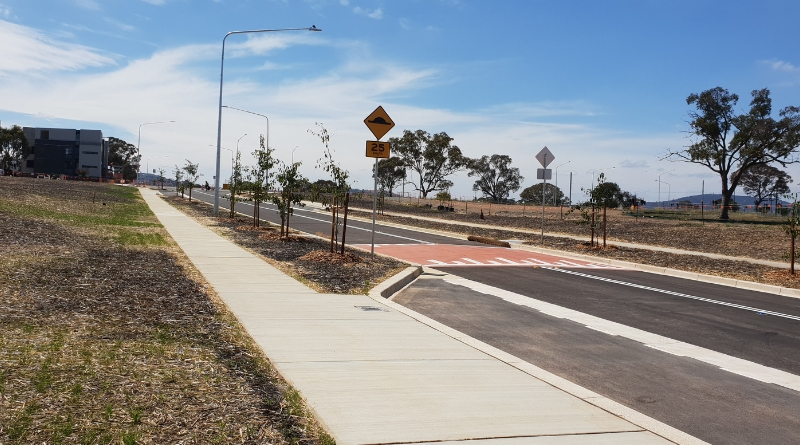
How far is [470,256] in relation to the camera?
65.8 ft

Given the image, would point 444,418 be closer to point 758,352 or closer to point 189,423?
point 189,423

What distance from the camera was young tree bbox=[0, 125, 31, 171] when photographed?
114012 millimetres

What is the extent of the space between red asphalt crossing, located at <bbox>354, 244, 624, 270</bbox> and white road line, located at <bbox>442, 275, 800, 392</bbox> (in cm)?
545

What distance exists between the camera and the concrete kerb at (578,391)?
199 inches

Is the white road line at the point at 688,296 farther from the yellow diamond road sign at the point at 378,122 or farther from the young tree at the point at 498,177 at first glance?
the young tree at the point at 498,177

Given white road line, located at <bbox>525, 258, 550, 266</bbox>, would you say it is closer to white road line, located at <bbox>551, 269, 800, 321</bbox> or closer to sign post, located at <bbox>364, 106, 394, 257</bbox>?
white road line, located at <bbox>551, 269, 800, 321</bbox>

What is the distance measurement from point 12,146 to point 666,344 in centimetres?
13227

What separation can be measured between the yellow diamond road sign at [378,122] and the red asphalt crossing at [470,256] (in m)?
3.85

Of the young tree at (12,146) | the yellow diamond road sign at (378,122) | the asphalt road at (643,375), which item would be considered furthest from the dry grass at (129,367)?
the young tree at (12,146)

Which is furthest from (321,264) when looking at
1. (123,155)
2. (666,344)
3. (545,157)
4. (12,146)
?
(123,155)

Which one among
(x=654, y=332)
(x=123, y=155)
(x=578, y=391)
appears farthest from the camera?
(x=123, y=155)

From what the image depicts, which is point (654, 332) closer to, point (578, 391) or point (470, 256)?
point (578, 391)

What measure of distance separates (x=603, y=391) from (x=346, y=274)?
786 cm

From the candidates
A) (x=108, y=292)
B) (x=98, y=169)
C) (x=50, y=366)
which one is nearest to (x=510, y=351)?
(x=50, y=366)
